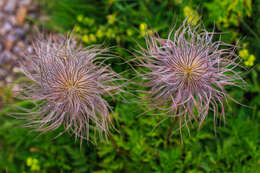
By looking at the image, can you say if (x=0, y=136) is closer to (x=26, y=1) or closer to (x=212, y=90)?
(x=26, y=1)

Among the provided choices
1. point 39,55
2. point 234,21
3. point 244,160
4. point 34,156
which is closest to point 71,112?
point 39,55

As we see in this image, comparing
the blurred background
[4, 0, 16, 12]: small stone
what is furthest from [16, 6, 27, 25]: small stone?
the blurred background

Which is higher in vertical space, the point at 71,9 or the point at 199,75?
the point at 71,9

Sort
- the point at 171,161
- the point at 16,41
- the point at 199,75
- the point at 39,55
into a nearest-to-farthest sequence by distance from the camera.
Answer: the point at 199,75 → the point at 39,55 → the point at 171,161 → the point at 16,41

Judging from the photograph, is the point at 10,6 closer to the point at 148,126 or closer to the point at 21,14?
the point at 21,14

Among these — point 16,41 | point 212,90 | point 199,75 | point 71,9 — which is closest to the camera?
point 199,75

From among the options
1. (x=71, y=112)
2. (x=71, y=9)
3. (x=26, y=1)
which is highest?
(x=26, y=1)

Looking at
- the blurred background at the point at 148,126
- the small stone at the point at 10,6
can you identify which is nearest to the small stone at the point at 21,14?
the small stone at the point at 10,6

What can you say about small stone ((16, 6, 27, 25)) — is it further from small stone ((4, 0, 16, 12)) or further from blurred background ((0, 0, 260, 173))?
blurred background ((0, 0, 260, 173))

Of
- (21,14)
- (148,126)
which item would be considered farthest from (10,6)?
(148,126)

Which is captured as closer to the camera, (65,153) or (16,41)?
(65,153)
